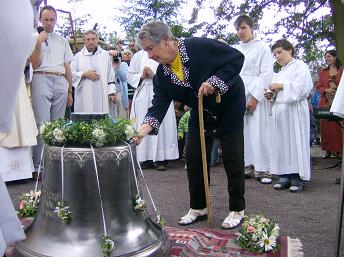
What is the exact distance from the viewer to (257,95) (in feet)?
19.7

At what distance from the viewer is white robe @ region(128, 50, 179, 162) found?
23.7ft

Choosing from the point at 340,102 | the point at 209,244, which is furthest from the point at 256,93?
the point at 340,102

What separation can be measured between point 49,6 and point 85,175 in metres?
4.39

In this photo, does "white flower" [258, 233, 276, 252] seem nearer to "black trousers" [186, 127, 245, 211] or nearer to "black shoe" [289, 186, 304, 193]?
"black trousers" [186, 127, 245, 211]

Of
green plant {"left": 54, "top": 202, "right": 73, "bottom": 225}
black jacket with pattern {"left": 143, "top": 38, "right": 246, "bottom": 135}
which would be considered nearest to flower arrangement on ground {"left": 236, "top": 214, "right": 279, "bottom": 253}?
black jacket with pattern {"left": 143, "top": 38, "right": 246, "bottom": 135}

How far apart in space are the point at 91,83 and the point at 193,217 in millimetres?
3741

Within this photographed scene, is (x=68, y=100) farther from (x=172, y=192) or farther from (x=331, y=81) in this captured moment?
(x=331, y=81)

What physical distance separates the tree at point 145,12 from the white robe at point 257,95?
78.9 ft

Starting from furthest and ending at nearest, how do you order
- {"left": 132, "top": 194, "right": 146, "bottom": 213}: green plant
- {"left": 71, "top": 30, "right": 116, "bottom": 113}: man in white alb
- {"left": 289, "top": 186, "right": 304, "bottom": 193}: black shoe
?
{"left": 71, "top": 30, "right": 116, "bottom": 113}: man in white alb → {"left": 289, "top": 186, "right": 304, "bottom": 193}: black shoe → {"left": 132, "top": 194, "right": 146, "bottom": 213}: green plant

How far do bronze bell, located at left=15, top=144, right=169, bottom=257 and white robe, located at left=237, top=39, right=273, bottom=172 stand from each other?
362 centimetres

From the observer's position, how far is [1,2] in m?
1.18

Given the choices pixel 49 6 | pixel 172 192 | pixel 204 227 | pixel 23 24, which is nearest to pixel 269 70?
pixel 172 192

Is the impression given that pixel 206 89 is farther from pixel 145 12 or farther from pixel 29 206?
pixel 145 12

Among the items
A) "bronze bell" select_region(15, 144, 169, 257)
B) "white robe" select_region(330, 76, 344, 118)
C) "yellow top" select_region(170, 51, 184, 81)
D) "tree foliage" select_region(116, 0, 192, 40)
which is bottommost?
"bronze bell" select_region(15, 144, 169, 257)
